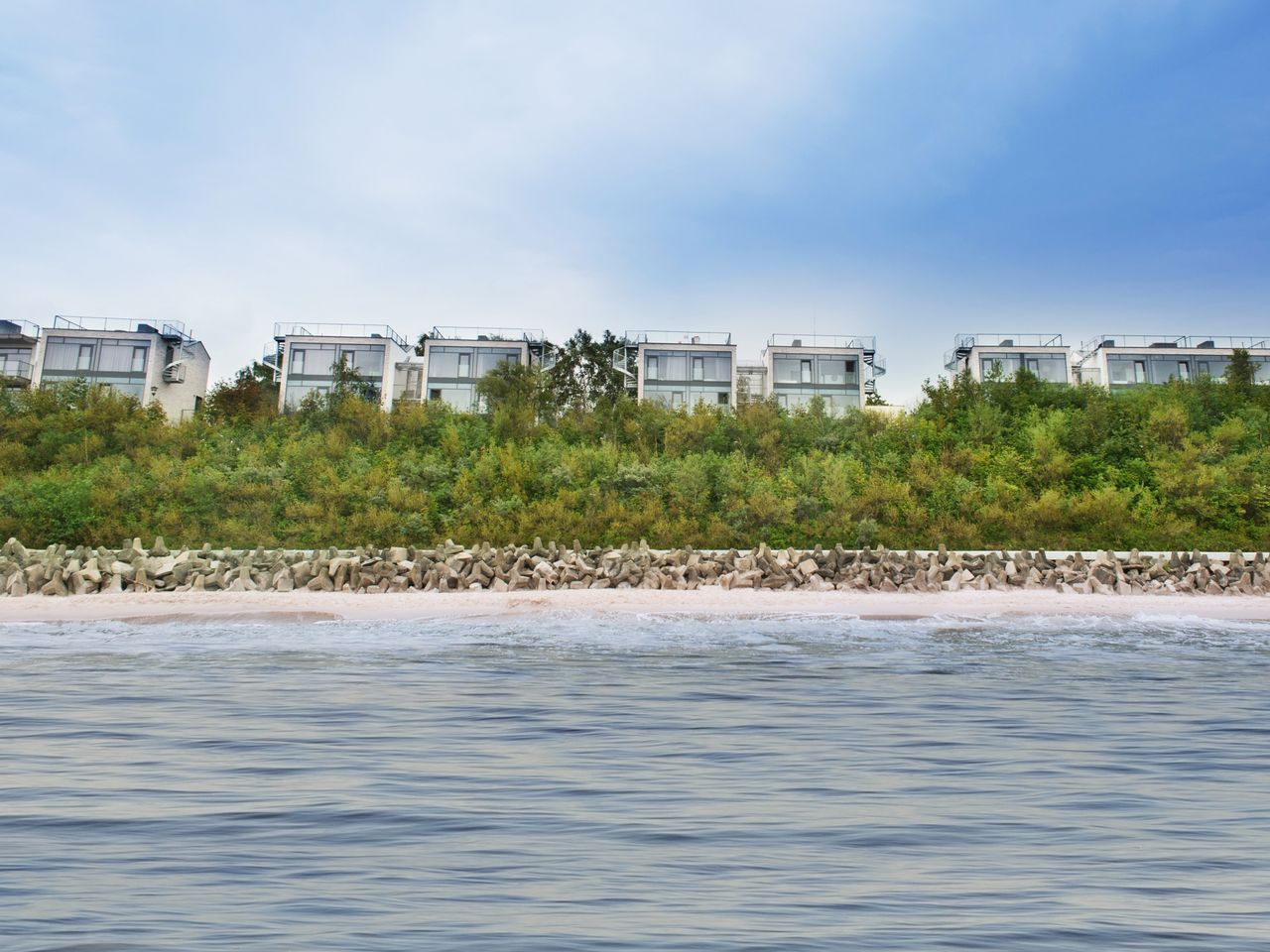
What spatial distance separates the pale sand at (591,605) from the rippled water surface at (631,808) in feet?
24.4

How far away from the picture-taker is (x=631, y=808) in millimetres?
4750

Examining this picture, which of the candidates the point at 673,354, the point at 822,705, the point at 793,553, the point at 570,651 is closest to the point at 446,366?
the point at 673,354

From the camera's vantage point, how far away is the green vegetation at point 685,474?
94.1 ft

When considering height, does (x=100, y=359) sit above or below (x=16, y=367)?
above

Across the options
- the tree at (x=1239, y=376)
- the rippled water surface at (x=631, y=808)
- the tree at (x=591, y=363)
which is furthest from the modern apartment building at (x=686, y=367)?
the rippled water surface at (x=631, y=808)

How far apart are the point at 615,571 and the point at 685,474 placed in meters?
8.95

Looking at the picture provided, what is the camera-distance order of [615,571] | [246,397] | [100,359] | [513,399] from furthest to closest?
[100,359]
[246,397]
[513,399]
[615,571]

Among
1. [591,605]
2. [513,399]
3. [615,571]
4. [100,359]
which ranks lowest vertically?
[591,605]

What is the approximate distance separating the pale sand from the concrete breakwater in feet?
3.05

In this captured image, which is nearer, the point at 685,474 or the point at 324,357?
the point at 685,474

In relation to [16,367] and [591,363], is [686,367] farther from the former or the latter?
[16,367]

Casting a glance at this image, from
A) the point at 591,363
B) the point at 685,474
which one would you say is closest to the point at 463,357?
the point at 591,363

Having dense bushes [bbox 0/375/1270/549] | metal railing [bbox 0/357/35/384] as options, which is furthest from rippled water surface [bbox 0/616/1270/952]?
metal railing [bbox 0/357/35/384]

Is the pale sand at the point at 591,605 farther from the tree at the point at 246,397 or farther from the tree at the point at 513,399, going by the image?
the tree at the point at 246,397
